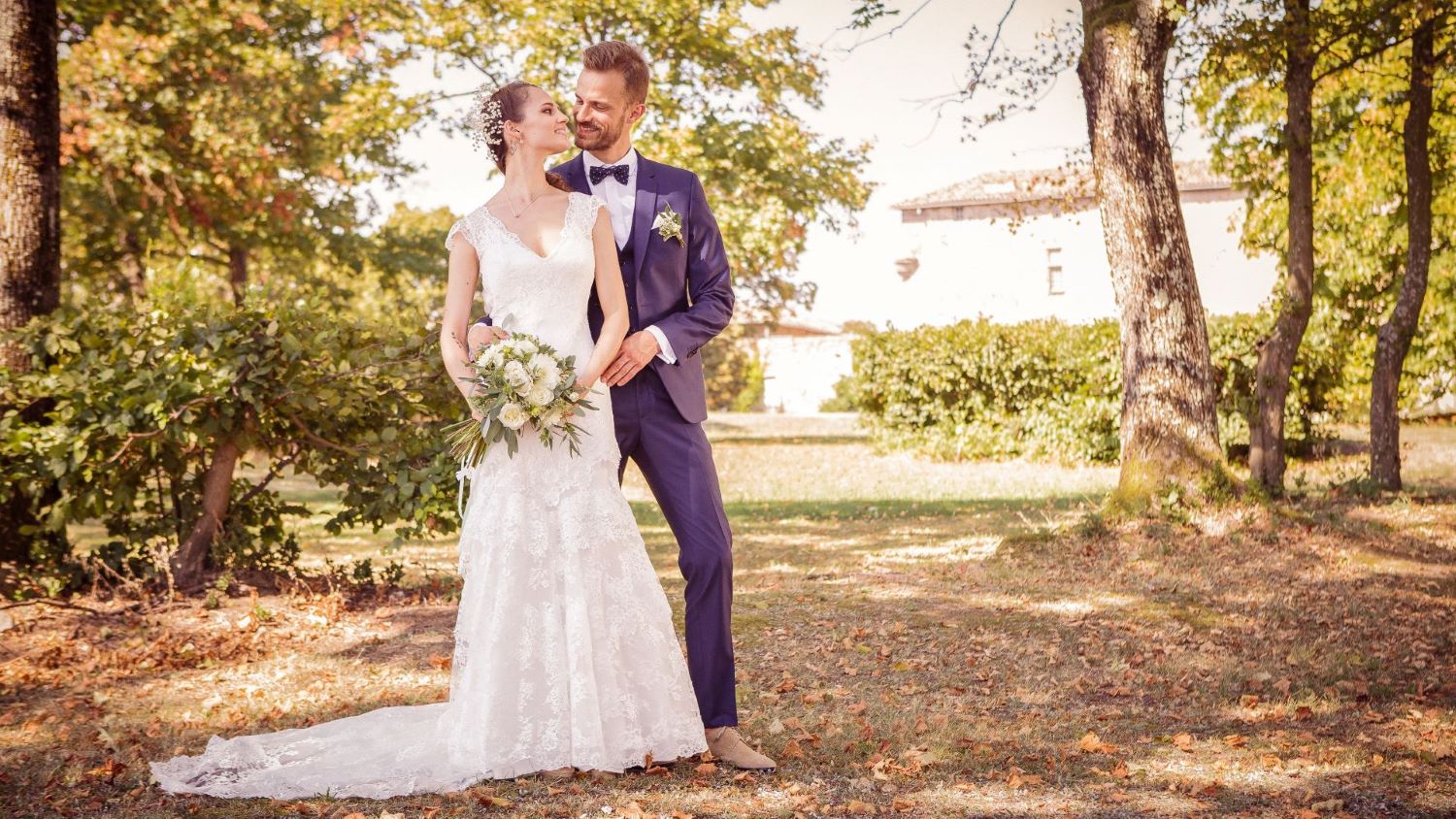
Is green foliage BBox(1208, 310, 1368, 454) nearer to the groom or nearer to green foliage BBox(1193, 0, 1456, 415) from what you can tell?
green foliage BBox(1193, 0, 1456, 415)

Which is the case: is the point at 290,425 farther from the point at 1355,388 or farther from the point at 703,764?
the point at 1355,388

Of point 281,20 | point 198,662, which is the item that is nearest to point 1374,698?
point 198,662

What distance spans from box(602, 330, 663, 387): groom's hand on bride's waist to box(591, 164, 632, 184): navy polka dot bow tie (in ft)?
2.23

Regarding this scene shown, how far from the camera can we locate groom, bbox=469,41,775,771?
13.5ft

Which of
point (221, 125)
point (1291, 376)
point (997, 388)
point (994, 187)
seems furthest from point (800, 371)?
point (1291, 376)

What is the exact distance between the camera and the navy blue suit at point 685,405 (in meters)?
4.12

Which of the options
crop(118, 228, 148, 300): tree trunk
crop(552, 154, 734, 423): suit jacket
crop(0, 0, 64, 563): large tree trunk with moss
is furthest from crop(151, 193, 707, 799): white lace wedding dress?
crop(118, 228, 148, 300): tree trunk

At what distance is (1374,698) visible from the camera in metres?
5.21

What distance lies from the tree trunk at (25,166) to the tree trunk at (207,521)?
4.55 feet

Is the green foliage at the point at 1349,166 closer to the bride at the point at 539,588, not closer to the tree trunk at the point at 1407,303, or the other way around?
the tree trunk at the point at 1407,303

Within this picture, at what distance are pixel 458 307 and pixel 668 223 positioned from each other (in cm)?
83

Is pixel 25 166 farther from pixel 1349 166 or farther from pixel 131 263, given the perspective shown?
pixel 1349 166

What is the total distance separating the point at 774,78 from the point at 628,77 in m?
16.8

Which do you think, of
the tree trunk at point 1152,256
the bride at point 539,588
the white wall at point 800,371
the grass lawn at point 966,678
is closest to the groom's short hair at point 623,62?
the bride at point 539,588
